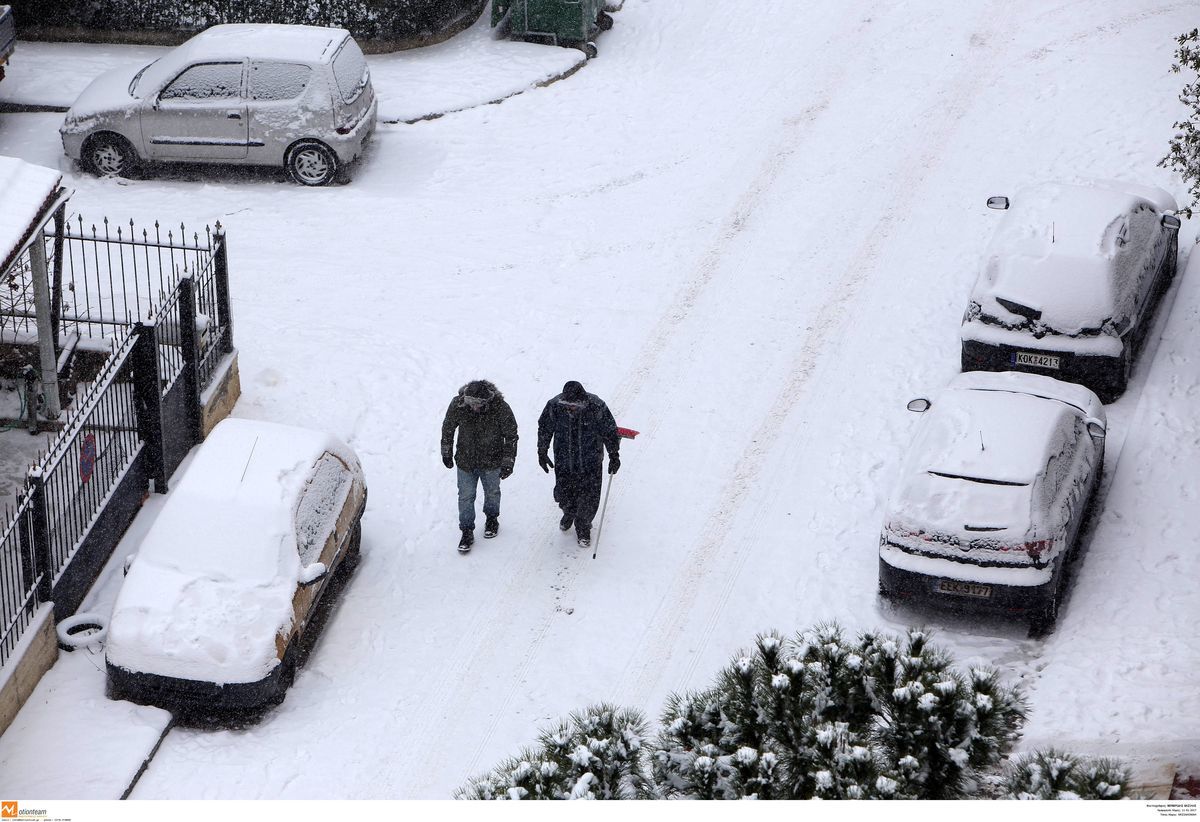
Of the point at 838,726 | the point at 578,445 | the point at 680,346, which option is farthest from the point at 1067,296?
the point at 838,726

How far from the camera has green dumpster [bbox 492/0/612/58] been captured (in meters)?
22.0

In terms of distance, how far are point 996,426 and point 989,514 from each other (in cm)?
105

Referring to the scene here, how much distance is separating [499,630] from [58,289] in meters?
5.41

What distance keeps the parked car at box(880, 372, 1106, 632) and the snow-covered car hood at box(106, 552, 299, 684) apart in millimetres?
4533

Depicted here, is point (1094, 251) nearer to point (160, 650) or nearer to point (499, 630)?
point (499, 630)

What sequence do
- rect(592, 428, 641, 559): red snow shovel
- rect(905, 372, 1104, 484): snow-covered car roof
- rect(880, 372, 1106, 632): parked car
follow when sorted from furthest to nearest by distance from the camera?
rect(592, 428, 641, 559): red snow shovel
rect(905, 372, 1104, 484): snow-covered car roof
rect(880, 372, 1106, 632): parked car

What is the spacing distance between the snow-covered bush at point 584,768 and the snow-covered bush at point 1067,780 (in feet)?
5.01

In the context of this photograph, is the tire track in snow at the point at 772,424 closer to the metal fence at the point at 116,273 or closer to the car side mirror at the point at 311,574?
the car side mirror at the point at 311,574

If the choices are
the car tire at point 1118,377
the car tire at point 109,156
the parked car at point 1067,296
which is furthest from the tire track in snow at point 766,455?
the car tire at point 109,156

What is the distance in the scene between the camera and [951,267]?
1661cm

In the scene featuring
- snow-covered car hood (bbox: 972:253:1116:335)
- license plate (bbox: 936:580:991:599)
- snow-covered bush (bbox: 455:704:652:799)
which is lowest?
license plate (bbox: 936:580:991:599)

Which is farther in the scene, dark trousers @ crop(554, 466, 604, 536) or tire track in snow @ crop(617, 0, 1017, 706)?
dark trousers @ crop(554, 466, 604, 536)

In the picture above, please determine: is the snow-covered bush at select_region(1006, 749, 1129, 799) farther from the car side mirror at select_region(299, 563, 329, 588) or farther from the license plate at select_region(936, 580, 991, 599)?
the car side mirror at select_region(299, 563, 329, 588)

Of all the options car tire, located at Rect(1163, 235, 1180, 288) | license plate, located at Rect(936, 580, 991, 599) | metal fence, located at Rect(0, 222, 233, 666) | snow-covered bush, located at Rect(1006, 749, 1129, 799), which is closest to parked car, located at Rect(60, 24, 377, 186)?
metal fence, located at Rect(0, 222, 233, 666)
